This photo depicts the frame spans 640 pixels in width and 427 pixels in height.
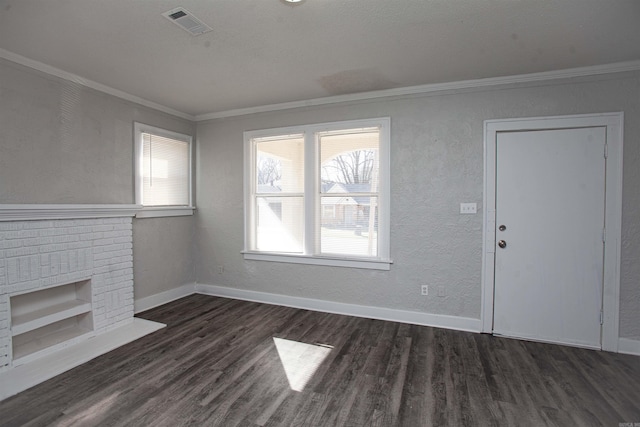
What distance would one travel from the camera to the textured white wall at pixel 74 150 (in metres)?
2.66

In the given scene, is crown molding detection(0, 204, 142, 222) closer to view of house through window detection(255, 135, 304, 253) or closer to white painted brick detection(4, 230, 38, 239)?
white painted brick detection(4, 230, 38, 239)

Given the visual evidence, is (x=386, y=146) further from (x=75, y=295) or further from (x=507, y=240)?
(x=75, y=295)

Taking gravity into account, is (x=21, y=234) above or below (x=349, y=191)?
below

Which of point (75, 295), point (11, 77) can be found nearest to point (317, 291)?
point (75, 295)

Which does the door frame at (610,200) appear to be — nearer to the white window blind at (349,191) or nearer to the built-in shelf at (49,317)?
the white window blind at (349,191)

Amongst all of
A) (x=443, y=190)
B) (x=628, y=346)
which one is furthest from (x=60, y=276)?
(x=628, y=346)

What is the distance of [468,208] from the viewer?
3232 millimetres

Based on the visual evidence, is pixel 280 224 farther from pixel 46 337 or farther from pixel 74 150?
pixel 46 337

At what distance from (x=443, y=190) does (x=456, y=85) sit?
1.08 m

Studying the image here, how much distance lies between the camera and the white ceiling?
1.99 m

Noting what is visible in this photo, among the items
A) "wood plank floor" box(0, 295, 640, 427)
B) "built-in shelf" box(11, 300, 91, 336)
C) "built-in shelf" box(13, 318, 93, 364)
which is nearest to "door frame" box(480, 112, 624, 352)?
"wood plank floor" box(0, 295, 640, 427)

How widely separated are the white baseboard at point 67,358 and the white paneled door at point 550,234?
3.72 meters

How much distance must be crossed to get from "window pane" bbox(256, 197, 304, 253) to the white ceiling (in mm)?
1457

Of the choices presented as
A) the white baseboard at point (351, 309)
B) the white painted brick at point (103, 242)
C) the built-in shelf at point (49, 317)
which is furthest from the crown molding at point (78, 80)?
the white baseboard at point (351, 309)
